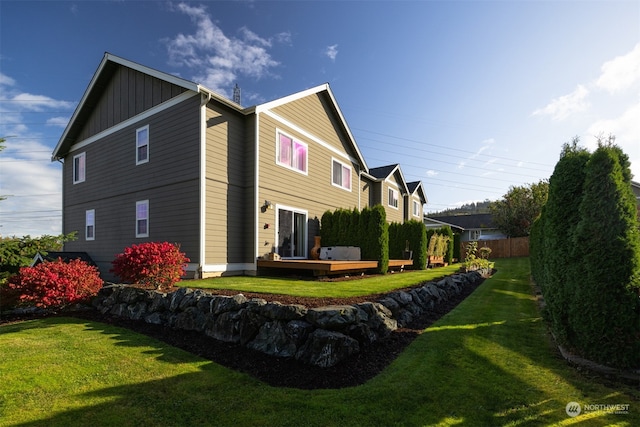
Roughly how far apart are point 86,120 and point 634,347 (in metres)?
19.0

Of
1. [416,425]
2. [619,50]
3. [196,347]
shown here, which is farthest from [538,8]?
[196,347]

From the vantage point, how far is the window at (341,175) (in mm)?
16295

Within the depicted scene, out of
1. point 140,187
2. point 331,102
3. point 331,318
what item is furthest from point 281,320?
point 331,102

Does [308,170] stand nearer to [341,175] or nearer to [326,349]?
[341,175]

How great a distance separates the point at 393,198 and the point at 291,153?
1171cm

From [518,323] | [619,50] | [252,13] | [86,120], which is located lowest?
[518,323]

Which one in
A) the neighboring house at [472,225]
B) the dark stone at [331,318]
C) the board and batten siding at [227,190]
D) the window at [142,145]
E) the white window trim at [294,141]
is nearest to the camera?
the dark stone at [331,318]

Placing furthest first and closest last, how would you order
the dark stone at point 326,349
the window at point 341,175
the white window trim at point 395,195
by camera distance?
the white window trim at point 395,195 < the window at point 341,175 < the dark stone at point 326,349

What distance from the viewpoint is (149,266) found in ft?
23.2

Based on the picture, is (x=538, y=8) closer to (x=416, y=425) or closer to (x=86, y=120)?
(x=416, y=425)

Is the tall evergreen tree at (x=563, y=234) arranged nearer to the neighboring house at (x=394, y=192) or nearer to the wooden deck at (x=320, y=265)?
the wooden deck at (x=320, y=265)

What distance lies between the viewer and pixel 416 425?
8.88ft

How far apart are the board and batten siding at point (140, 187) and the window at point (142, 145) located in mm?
222

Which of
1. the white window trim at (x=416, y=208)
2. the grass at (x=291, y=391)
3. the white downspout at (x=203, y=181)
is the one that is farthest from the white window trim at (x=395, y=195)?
the grass at (x=291, y=391)
